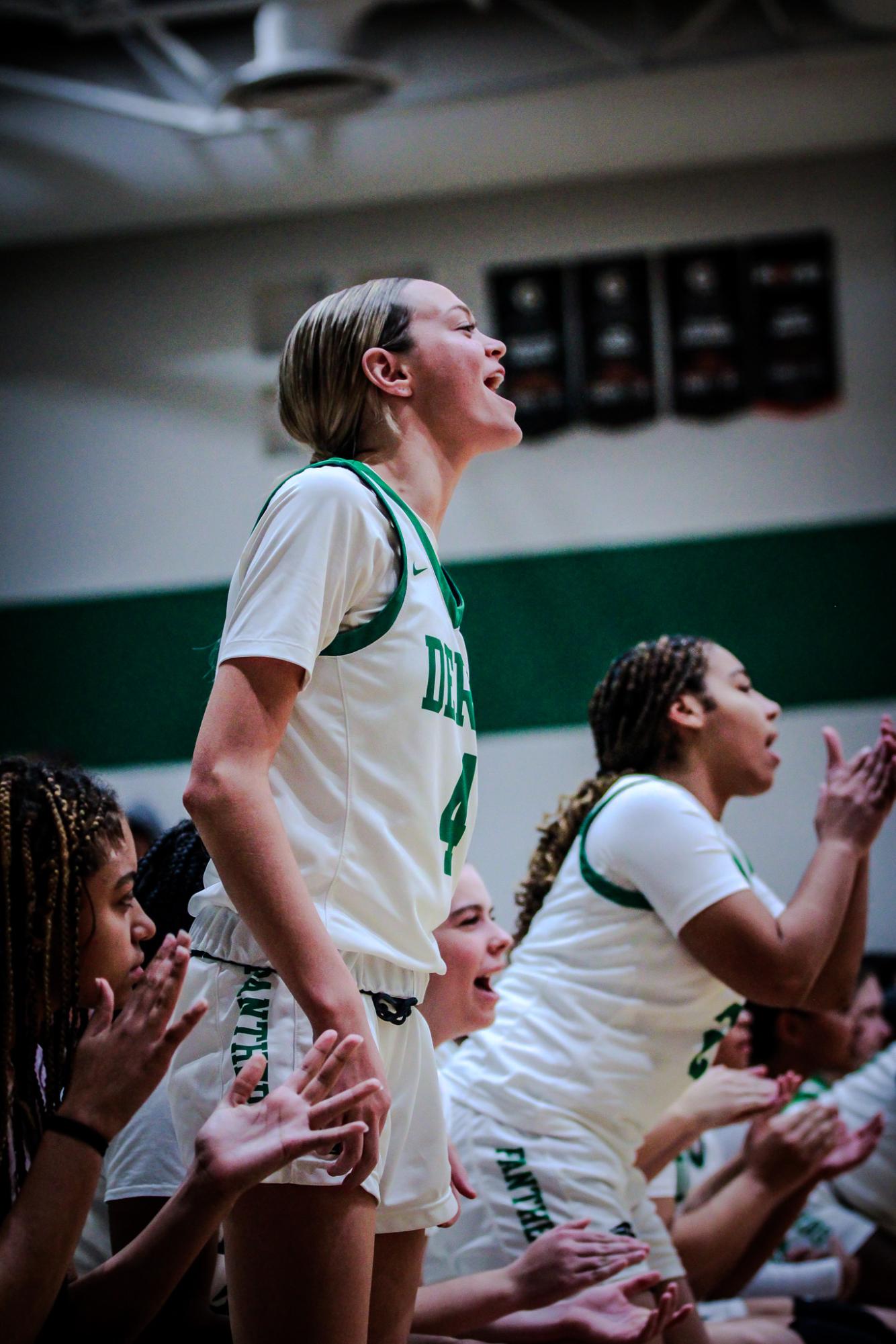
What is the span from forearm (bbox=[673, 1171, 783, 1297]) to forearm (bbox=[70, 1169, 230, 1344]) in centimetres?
164

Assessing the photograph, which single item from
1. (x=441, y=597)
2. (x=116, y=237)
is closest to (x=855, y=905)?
(x=441, y=597)

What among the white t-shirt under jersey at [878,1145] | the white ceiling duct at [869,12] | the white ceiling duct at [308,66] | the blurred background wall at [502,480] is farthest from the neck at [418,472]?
the white ceiling duct at [869,12]

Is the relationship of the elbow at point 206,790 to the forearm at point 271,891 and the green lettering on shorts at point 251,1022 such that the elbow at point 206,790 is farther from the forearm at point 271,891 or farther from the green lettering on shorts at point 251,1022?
the green lettering on shorts at point 251,1022

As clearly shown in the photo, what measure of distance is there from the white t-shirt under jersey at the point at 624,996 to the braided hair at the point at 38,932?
102 cm

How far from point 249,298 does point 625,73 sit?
207 centimetres

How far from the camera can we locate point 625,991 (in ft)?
7.88

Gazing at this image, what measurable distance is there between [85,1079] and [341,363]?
913 mm

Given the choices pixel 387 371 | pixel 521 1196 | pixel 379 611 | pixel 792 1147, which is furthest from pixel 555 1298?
pixel 387 371

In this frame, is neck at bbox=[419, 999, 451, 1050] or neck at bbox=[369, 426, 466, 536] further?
neck at bbox=[419, 999, 451, 1050]

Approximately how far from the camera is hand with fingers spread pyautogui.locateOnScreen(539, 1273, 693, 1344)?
2041mm

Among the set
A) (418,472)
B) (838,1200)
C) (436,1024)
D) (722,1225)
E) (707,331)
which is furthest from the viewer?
(707,331)

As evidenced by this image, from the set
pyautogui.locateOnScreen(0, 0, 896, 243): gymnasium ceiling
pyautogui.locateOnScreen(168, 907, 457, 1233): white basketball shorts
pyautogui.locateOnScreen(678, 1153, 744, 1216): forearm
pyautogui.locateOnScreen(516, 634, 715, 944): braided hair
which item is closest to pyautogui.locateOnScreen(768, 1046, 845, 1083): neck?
pyautogui.locateOnScreen(678, 1153, 744, 1216): forearm

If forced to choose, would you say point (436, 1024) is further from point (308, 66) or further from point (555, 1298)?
point (308, 66)

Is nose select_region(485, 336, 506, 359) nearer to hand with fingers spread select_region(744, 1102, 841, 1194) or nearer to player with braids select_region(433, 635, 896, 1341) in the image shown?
player with braids select_region(433, 635, 896, 1341)
